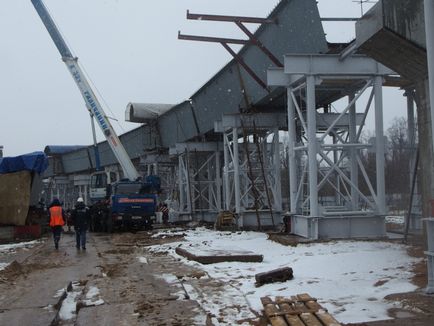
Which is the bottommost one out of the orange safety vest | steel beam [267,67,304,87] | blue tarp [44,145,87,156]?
the orange safety vest

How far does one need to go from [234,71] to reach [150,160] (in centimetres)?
1750

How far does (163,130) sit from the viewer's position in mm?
38031

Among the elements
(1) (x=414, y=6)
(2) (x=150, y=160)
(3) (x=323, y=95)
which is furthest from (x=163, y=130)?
(1) (x=414, y=6)

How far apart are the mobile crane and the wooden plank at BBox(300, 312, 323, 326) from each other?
21.9m

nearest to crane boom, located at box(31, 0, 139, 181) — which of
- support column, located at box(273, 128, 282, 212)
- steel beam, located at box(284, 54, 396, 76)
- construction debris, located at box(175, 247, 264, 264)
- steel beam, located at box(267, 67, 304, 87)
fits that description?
support column, located at box(273, 128, 282, 212)

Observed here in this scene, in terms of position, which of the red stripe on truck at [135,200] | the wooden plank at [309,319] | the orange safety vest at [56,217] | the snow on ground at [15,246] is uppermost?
the red stripe on truck at [135,200]

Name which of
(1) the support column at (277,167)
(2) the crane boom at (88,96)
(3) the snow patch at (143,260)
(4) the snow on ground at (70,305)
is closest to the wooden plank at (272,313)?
(4) the snow on ground at (70,305)

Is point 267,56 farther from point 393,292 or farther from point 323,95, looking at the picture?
point 393,292

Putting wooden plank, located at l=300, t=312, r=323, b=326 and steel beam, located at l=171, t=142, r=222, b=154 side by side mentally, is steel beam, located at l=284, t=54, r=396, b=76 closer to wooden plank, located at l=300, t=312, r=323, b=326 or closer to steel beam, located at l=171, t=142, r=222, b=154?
wooden plank, located at l=300, t=312, r=323, b=326

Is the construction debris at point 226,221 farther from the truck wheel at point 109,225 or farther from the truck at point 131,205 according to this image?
the truck wheel at point 109,225

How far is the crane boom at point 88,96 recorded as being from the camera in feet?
97.8

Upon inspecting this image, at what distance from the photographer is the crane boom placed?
97.8 ft

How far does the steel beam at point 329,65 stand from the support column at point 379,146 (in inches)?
17.5

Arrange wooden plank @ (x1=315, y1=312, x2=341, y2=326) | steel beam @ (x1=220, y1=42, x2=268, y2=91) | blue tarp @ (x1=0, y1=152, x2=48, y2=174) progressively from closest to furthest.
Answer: wooden plank @ (x1=315, y1=312, x2=341, y2=326)
steel beam @ (x1=220, y1=42, x2=268, y2=91)
blue tarp @ (x1=0, y1=152, x2=48, y2=174)
